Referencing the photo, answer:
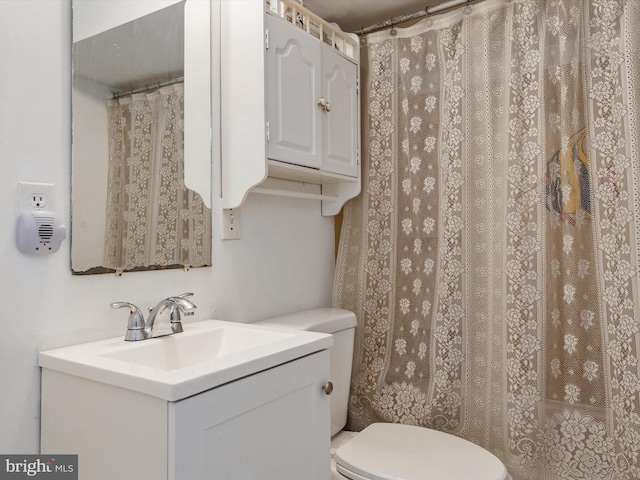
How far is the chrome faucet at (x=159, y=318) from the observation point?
116cm

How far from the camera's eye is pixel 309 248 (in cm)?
195

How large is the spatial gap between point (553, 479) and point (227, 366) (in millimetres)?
1249

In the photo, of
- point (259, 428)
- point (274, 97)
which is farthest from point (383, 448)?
point (274, 97)

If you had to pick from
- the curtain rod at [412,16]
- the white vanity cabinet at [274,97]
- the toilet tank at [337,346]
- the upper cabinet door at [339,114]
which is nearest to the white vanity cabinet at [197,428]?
the toilet tank at [337,346]

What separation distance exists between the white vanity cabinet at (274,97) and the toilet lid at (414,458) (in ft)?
2.90

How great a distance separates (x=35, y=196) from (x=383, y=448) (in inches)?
47.8

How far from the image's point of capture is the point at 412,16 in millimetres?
1877

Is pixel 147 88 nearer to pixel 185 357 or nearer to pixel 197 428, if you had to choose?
pixel 185 357

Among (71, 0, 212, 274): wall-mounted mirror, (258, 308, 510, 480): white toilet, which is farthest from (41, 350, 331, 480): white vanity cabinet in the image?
(71, 0, 212, 274): wall-mounted mirror

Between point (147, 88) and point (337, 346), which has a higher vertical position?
point (147, 88)

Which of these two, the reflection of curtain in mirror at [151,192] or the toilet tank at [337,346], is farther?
the toilet tank at [337,346]

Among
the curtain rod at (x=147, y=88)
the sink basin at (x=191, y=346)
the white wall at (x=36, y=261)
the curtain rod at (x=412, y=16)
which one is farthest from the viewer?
the curtain rod at (x=412, y=16)

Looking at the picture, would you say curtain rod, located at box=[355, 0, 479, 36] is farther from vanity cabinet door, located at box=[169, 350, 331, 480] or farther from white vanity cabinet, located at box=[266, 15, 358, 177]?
vanity cabinet door, located at box=[169, 350, 331, 480]

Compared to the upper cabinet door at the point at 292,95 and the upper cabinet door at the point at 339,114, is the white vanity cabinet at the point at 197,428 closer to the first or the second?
the upper cabinet door at the point at 292,95
